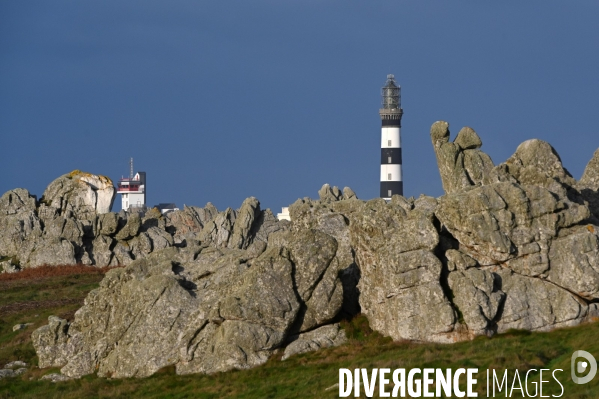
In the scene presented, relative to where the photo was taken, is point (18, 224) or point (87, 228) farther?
point (18, 224)

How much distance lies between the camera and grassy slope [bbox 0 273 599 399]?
4056 centimetres

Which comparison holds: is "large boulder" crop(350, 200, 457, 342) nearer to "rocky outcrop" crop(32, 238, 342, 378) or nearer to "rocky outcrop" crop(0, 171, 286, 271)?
"rocky outcrop" crop(32, 238, 342, 378)

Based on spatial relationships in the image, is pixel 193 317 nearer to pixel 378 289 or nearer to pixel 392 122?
pixel 378 289

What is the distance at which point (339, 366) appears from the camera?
146ft

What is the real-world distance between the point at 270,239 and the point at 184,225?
263 ft

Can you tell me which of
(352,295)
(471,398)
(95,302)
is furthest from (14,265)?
(471,398)

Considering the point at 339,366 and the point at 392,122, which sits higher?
the point at 392,122

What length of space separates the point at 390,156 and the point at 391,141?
4946mm

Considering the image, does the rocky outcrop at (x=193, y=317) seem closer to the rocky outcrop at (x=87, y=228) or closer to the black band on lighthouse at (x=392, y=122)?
the rocky outcrop at (x=87, y=228)

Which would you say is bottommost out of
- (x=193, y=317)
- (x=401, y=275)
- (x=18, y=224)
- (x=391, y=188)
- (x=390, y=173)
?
(x=193, y=317)

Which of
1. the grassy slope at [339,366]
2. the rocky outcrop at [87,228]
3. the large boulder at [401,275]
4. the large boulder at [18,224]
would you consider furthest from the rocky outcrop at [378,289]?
the large boulder at [18,224]

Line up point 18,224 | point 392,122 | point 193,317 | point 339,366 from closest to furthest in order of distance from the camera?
point 339,366 → point 193,317 → point 18,224 → point 392,122

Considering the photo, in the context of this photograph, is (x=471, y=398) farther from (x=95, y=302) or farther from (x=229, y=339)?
(x=95, y=302)

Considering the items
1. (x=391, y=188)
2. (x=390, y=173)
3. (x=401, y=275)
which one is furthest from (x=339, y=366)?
(x=390, y=173)
